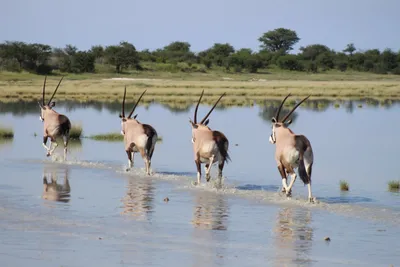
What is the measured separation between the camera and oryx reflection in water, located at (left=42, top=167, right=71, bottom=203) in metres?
15.1

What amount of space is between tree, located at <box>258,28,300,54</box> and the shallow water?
396 ft

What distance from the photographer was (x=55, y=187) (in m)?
16.4

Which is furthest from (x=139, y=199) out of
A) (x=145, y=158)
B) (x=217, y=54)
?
(x=217, y=54)

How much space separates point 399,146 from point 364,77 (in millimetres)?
77933

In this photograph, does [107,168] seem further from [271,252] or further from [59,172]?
[271,252]

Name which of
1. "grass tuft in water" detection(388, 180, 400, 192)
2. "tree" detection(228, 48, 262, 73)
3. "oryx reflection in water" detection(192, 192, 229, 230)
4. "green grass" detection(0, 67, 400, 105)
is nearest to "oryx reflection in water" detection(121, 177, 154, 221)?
"oryx reflection in water" detection(192, 192, 229, 230)

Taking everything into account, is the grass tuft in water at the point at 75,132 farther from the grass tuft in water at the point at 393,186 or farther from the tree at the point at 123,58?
the tree at the point at 123,58

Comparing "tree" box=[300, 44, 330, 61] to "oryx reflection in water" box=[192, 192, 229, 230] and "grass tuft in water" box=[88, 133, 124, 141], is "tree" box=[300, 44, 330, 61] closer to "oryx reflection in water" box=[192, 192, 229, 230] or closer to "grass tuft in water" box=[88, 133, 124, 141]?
"grass tuft in water" box=[88, 133, 124, 141]

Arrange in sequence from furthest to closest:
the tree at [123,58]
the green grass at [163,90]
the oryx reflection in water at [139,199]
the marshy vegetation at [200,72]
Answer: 1. the tree at [123,58]
2. the marshy vegetation at [200,72]
3. the green grass at [163,90]
4. the oryx reflection in water at [139,199]

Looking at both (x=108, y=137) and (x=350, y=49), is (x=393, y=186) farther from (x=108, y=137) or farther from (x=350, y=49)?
(x=350, y=49)

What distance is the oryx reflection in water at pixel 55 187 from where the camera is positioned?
49.4 feet

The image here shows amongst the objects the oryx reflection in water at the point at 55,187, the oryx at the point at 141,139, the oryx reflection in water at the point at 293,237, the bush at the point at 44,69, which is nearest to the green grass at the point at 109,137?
the oryx reflection in water at the point at 55,187

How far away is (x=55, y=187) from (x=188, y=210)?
140 inches

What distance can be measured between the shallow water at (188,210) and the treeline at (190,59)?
217 feet
